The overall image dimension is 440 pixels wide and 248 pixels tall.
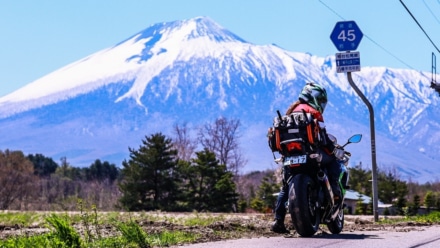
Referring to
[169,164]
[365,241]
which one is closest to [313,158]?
[365,241]

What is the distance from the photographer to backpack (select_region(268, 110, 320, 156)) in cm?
977

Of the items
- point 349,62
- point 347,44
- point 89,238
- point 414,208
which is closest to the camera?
point 89,238

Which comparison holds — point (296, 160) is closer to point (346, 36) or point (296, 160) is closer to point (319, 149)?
point (319, 149)

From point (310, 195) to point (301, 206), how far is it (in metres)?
0.44

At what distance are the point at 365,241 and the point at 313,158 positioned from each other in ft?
3.91

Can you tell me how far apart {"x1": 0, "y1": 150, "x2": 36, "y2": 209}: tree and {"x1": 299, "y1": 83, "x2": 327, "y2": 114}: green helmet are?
42895 millimetres

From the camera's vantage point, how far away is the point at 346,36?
1638 centimetres

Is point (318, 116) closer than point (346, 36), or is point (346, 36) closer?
point (318, 116)

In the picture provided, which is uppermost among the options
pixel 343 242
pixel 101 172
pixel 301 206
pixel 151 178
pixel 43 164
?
pixel 43 164

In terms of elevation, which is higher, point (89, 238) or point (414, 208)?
point (414, 208)

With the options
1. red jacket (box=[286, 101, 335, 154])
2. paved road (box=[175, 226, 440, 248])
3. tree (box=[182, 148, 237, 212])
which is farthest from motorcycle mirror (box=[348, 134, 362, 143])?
tree (box=[182, 148, 237, 212])

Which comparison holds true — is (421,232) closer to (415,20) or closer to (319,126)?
(319,126)

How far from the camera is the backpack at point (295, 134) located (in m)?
9.77

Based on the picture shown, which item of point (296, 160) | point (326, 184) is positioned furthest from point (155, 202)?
point (296, 160)
